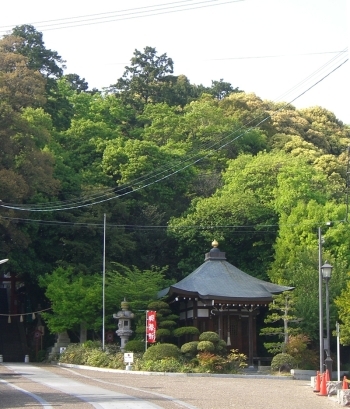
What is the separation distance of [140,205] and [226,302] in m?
12.5

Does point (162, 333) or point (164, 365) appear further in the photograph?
point (162, 333)

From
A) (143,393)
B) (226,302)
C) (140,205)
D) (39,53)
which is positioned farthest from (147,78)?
(143,393)

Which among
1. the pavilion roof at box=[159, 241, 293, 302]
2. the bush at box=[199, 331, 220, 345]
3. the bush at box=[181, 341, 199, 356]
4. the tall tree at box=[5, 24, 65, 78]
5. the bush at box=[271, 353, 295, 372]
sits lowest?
the bush at box=[271, 353, 295, 372]

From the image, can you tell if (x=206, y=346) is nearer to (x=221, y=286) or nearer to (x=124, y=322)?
(x=221, y=286)

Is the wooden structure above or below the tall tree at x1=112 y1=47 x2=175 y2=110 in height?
below

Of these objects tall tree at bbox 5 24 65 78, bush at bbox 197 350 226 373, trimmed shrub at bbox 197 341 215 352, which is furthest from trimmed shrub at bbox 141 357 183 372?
tall tree at bbox 5 24 65 78

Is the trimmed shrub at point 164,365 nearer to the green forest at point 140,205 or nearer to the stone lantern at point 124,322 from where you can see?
the stone lantern at point 124,322

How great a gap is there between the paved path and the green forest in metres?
10.9

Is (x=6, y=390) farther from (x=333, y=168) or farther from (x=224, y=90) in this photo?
(x=224, y=90)

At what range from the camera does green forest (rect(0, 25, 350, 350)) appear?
40.7 m

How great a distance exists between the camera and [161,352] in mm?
33062

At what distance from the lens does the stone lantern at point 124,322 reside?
37906 mm

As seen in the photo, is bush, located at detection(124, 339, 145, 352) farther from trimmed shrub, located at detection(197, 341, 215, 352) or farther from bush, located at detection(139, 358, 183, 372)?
trimmed shrub, located at detection(197, 341, 215, 352)

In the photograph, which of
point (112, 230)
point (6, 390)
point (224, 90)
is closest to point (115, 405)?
point (6, 390)
